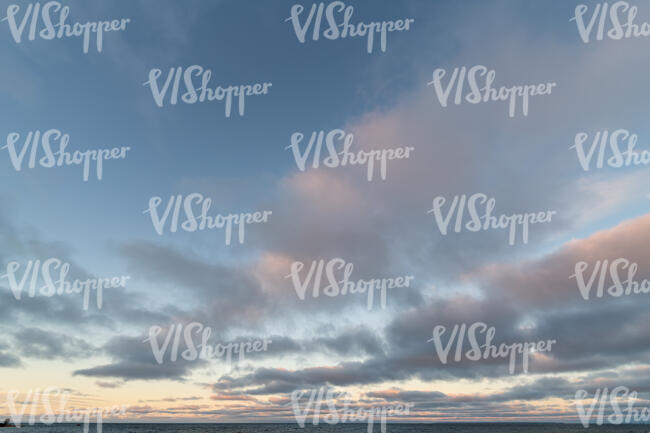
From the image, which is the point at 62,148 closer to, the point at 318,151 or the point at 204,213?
the point at 204,213

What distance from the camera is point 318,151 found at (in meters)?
48.5

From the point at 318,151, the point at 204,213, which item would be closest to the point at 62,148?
the point at 204,213

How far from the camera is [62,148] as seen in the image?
152ft

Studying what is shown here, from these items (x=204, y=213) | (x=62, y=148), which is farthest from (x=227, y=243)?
(x=62, y=148)

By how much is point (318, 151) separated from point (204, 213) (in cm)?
1417

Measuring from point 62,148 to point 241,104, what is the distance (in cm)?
1803

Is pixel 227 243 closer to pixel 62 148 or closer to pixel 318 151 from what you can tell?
pixel 318 151

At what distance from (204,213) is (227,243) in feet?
13.4

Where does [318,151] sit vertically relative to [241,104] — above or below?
below

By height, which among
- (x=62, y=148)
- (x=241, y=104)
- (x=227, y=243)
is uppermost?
(x=241, y=104)

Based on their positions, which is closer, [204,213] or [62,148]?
[62,148]

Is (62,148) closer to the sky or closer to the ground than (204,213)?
closer to the sky

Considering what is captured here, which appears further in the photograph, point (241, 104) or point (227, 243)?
point (227, 243)

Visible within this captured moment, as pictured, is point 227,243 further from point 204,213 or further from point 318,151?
point 318,151
